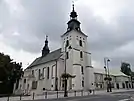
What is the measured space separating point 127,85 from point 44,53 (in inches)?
1585

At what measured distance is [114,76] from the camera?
7538 centimetres

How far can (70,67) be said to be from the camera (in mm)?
51500

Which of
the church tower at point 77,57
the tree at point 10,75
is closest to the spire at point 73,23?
the church tower at point 77,57

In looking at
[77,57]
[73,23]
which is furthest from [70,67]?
[73,23]

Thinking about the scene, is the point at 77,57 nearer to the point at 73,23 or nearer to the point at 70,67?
the point at 70,67

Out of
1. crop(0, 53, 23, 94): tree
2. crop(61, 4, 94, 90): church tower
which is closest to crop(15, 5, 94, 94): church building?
crop(61, 4, 94, 90): church tower

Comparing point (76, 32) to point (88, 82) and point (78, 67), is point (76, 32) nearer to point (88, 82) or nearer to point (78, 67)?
point (78, 67)

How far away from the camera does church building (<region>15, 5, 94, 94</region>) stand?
50.0 metres

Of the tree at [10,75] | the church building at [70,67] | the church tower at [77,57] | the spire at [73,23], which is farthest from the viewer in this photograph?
the spire at [73,23]

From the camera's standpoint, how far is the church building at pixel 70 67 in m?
50.0

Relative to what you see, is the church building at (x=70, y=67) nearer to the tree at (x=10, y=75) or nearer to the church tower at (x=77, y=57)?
the church tower at (x=77, y=57)

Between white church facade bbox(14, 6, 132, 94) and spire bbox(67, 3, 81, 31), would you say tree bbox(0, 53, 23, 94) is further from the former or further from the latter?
spire bbox(67, 3, 81, 31)

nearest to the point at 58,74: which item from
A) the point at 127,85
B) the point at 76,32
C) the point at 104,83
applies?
the point at 76,32

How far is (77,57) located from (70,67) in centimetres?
382
